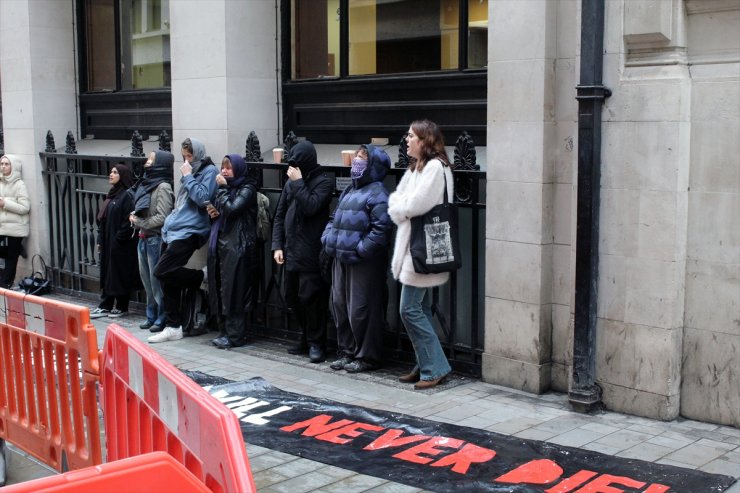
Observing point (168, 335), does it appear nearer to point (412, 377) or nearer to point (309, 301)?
point (309, 301)

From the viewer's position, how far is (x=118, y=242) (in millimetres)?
11430

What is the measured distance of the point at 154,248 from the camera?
10773mm

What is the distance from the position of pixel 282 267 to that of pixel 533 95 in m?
3.48

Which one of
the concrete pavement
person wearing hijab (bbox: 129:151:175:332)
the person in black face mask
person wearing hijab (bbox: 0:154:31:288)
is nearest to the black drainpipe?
the concrete pavement

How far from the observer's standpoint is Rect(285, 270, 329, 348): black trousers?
9.12m

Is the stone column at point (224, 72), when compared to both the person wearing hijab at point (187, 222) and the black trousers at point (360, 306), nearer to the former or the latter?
the person wearing hijab at point (187, 222)

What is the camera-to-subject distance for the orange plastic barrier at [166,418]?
334 centimetres

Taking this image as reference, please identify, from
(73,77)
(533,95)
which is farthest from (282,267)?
(73,77)

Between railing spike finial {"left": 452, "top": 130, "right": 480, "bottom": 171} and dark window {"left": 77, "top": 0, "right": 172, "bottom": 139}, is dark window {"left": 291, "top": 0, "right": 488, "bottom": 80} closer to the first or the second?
railing spike finial {"left": 452, "top": 130, "right": 480, "bottom": 171}

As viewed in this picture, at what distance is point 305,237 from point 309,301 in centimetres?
60

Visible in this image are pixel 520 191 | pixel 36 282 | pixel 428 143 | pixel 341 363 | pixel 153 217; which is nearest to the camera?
pixel 520 191

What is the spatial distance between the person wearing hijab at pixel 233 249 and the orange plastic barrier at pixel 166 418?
176 inches

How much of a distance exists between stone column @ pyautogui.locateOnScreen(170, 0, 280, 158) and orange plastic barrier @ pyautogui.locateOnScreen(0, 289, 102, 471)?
4.73 metres

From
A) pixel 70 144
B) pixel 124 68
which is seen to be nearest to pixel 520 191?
pixel 70 144
